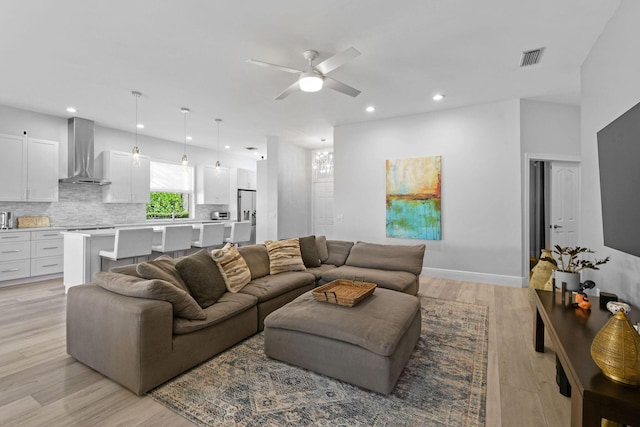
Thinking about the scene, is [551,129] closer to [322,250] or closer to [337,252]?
[337,252]

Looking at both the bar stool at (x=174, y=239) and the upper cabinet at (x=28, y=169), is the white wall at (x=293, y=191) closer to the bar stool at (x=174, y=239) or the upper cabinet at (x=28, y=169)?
the bar stool at (x=174, y=239)

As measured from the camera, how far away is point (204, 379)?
2143mm

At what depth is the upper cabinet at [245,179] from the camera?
28.5 ft

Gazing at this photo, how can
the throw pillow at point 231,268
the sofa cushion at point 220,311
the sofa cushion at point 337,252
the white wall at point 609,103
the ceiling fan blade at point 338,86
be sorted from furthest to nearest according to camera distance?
the sofa cushion at point 337,252 → the ceiling fan blade at point 338,86 → the throw pillow at point 231,268 → the white wall at point 609,103 → the sofa cushion at point 220,311

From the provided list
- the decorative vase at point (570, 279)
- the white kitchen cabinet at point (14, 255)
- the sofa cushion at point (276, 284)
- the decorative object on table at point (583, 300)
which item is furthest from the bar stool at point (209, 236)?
the decorative object on table at point (583, 300)

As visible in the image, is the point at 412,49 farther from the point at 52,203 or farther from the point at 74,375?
the point at 52,203

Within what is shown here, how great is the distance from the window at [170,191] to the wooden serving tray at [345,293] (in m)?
6.04

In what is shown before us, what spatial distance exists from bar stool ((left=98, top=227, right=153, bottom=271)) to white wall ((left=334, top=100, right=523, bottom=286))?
142 inches

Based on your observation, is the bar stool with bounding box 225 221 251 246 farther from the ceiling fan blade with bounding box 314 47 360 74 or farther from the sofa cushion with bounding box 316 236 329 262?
the ceiling fan blade with bounding box 314 47 360 74

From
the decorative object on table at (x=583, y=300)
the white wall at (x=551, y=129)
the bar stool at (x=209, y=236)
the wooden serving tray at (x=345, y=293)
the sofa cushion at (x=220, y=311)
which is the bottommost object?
the sofa cushion at (x=220, y=311)

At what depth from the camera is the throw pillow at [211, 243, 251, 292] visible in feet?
9.68

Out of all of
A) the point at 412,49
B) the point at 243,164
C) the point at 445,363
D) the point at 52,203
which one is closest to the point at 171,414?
the point at 445,363

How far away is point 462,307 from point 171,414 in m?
3.19

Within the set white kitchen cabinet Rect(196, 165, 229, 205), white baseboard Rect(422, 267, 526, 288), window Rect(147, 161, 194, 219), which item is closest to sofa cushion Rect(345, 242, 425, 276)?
white baseboard Rect(422, 267, 526, 288)
